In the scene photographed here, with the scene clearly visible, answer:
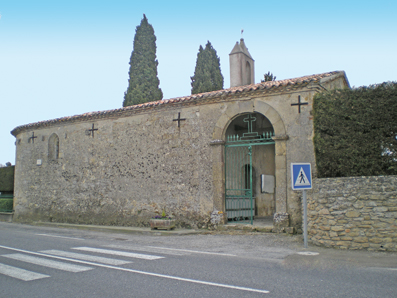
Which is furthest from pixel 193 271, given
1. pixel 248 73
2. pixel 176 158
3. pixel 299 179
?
pixel 248 73

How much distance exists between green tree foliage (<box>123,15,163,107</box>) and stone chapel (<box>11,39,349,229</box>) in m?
8.31

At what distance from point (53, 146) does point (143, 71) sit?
10.1m

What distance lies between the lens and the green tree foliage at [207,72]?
27.2 meters

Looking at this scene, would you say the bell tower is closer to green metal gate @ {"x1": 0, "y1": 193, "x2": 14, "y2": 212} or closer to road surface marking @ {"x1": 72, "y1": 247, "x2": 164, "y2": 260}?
A: road surface marking @ {"x1": 72, "y1": 247, "x2": 164, "y2": 260}

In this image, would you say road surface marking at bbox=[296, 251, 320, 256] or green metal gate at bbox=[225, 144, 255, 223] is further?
green metal gate at bbox=[225, 144, 255, 223]

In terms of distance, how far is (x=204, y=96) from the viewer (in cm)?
1254

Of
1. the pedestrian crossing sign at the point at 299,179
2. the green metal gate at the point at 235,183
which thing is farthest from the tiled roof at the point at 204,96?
the pedestrian crossing sign at the point at 299,179

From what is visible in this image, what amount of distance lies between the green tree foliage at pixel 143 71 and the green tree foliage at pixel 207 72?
3.24m

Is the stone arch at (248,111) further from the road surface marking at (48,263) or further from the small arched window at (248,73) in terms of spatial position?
the road surface marking at (48,263)

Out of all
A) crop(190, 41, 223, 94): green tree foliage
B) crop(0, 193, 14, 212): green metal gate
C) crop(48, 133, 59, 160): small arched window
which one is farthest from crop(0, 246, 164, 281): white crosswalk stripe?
crop(190, 41, 223, 94): green tree foliage

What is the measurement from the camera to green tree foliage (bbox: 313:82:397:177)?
29.0 feet

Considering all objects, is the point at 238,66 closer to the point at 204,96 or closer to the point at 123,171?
the point at 204,96

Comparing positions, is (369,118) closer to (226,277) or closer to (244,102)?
(244,102)

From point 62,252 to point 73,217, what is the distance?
829 cm
